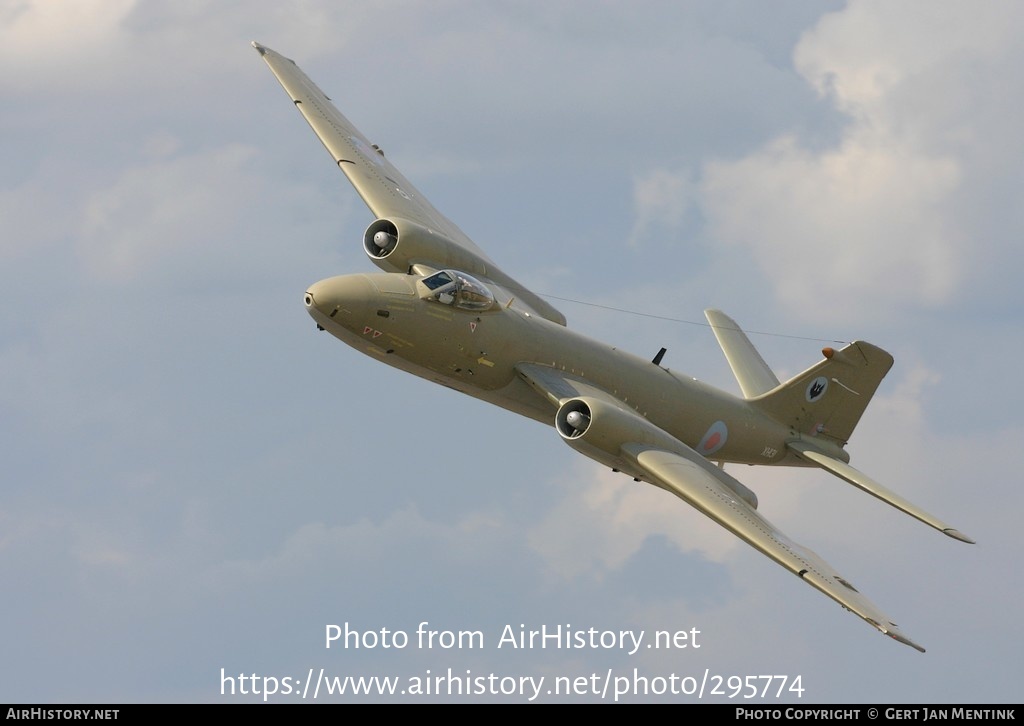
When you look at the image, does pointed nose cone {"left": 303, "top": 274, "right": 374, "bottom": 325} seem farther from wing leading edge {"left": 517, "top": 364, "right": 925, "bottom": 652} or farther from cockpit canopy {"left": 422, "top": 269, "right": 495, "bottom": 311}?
wing leading edge {"left": 517, "top": 364, "right": 925, "bottom": 652}

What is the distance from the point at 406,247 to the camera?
4494 centimetres

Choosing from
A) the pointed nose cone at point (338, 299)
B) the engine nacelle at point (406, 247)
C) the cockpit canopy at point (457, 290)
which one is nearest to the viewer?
the pointed nose cone at point (338, 299)

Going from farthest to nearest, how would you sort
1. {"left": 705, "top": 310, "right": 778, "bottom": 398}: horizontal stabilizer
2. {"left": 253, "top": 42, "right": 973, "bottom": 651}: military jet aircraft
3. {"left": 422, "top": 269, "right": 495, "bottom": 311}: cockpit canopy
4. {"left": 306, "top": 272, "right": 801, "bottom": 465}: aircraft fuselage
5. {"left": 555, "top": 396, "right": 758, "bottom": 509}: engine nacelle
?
1. {"left": 705, "top": 310, "right": 778, "bottom": 398}: horizontal stabilizer
2. {"left": 422, "top": 269, "right": 495, "bottom": 311}: cockpit canopy
3. {"left": 555, "top": 396, "right": 758, "bottom": 509}: engine nacelle
4. {"left": 306, "top": 272, "right": 801, "bottom": 465}: aircraft fuselage
5. {"left": 253, "top": 42, "right": 973, "bottom": 651}: military jet aircraft

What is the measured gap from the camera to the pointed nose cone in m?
40.1

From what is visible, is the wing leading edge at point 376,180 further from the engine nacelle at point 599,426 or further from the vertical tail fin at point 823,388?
the vertical tail fin at point 823,388

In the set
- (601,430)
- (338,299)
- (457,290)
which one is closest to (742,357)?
(601,430)

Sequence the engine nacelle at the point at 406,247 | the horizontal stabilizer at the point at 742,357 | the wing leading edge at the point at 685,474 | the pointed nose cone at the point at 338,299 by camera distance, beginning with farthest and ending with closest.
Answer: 1. the horizontal stabilizer at the point at 742,357
2. the engine nacelle at the point at 406,247
3. the pointed nose cone at the point at 338,299
4. the wing leading edge at the point at 685,474

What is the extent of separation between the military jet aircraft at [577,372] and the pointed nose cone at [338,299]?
0.04m

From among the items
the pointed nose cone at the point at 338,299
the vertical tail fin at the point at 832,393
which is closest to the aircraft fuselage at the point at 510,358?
the pointed nose cone at the point at 338,299

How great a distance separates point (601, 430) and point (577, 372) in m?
3.62

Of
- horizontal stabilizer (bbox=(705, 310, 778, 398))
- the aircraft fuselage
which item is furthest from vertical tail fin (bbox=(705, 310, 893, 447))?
the aircraft fuselage

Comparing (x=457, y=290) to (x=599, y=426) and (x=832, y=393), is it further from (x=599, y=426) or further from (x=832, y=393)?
(x=832, y=393)

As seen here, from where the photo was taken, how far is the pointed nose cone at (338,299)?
40062 mm

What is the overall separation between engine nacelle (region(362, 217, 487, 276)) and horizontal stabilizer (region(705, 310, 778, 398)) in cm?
1006
